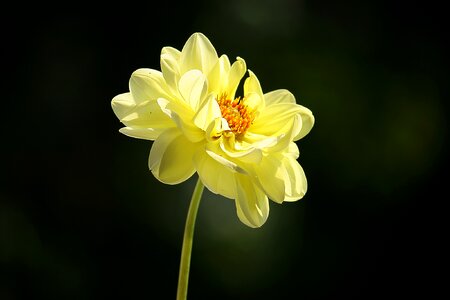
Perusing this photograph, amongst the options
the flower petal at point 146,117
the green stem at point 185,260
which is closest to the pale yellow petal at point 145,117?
the flower petal at point 146,117

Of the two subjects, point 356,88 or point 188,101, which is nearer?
point 188,101

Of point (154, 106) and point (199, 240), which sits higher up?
point (154, 106)

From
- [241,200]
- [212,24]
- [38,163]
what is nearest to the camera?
[241,200]

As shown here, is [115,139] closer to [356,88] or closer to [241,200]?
[356,88]

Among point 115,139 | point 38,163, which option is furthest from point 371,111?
point 38,163

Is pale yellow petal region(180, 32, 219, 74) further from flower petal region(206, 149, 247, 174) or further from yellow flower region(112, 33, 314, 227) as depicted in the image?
flower petal region(206, 149, 247, 174)

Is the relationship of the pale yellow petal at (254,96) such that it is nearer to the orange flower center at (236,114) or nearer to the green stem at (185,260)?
the orange flower center at (236,114)

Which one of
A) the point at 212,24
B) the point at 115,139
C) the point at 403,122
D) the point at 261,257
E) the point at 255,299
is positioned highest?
the point at 212,24
